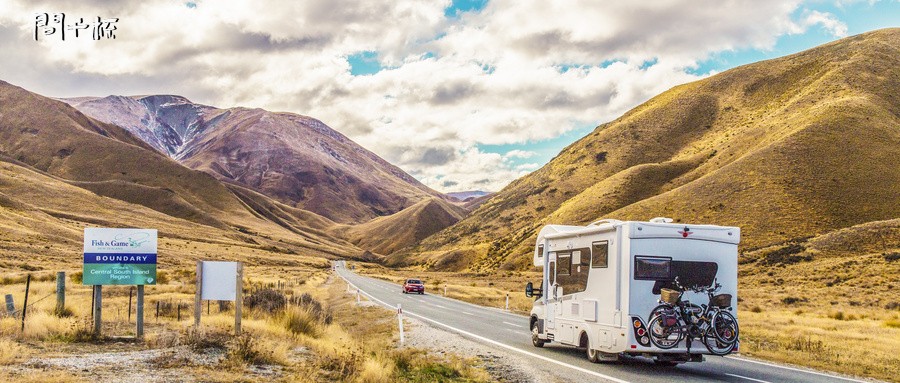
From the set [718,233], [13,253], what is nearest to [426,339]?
[718,233]

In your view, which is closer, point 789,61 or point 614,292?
point 614,292

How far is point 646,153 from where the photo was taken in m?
104

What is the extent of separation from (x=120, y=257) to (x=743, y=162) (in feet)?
246

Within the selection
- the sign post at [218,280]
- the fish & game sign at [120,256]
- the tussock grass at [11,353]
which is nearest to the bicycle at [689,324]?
the sign post at [218,280]

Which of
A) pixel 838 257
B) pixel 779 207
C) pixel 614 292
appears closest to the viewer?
pixel 614 292

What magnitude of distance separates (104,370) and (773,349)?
54.4 ft

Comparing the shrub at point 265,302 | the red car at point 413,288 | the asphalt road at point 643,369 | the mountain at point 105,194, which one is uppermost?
the mountain at point 105,194

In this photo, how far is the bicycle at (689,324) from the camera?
13.0 meters

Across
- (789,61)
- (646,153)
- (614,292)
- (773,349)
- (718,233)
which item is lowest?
(773,349)

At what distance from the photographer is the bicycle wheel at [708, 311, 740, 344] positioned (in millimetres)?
13070

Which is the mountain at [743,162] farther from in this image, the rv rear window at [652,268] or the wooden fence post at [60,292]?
the wooden fence post at [60,292]

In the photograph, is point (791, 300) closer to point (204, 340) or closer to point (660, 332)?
point (660, 332)

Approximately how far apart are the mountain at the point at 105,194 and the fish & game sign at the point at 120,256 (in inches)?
2924

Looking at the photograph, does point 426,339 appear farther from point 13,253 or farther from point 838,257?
point 13,253
